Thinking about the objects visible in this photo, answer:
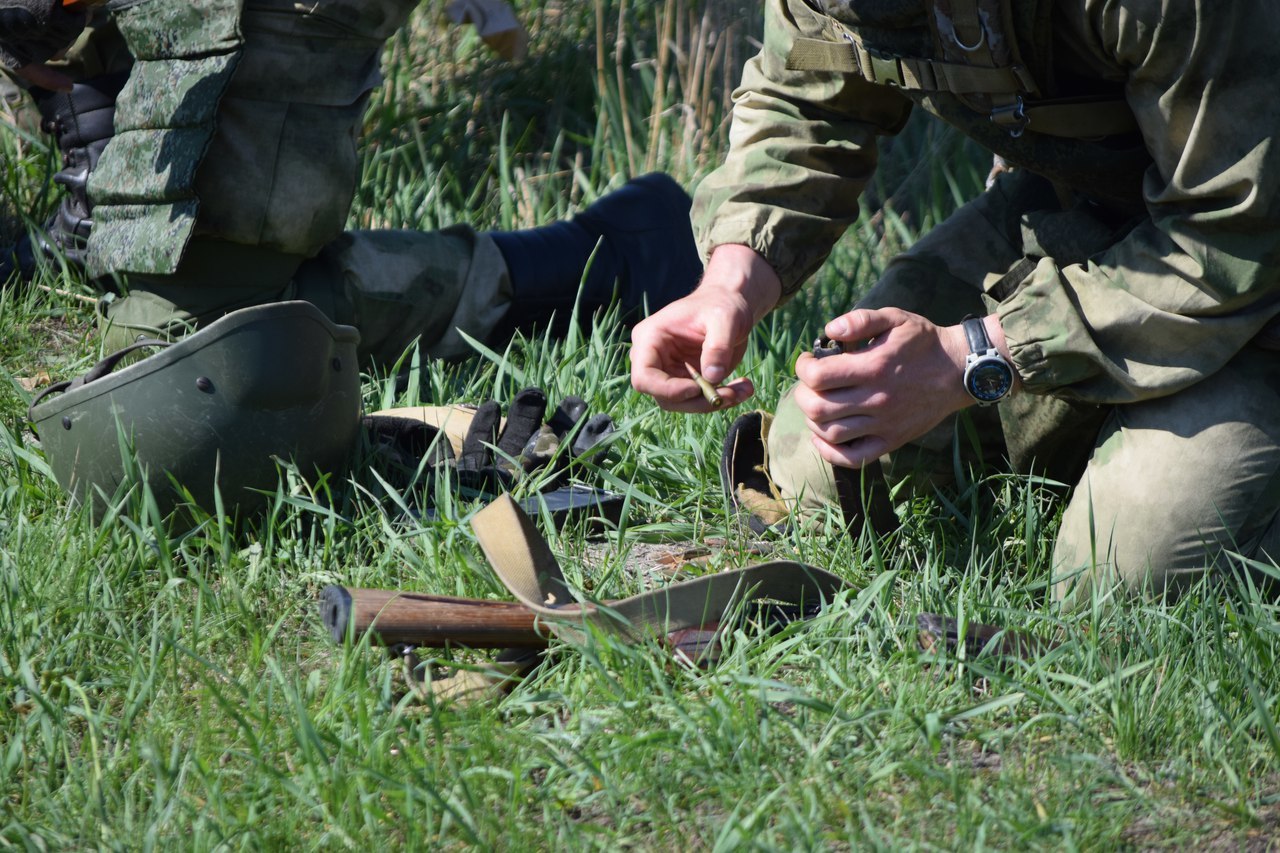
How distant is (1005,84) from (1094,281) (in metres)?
0.32

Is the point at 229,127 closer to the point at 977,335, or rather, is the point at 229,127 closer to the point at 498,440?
the point at 498,440

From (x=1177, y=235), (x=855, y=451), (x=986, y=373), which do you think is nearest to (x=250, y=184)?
(x=855, y=451)

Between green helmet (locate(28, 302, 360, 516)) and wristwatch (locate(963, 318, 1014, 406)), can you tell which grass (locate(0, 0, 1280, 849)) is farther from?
wristwatch (locate(963, 318, 1014, 406))

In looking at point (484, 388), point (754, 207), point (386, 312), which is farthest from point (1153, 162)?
point (386, 312)

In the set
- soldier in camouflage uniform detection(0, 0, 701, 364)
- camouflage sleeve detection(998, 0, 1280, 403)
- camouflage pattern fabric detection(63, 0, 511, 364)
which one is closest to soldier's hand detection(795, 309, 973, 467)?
camouflage sleeve detection(998, 0, 1280, 403)

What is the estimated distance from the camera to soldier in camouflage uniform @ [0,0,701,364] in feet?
9.02

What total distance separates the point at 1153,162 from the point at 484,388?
57.5 inches

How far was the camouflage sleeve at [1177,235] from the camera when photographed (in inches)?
69.2

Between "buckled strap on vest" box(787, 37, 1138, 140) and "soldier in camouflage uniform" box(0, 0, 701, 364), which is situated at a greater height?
"buckled strap on vest" box(787, 37, 1138, 140)

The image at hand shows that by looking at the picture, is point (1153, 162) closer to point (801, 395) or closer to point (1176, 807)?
point (801, 395)

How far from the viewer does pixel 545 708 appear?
1.74 meters

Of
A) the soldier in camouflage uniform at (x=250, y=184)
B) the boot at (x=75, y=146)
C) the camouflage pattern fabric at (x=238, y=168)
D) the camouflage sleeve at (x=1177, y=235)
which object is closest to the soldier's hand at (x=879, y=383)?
the camouflage sleeve at (x=1177, y=235)

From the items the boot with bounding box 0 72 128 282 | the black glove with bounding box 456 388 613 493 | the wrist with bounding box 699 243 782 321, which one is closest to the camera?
the wrist with bounding box 699 243 782 321

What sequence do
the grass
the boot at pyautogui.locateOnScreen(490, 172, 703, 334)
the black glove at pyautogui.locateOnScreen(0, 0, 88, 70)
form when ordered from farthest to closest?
1. the boot at pyautogui.locateOnScreen(490, 172, 703, 334)
2. the black glove at pyautogui.locateOnScreen(0, 0, 88, 70)
3. the grass
